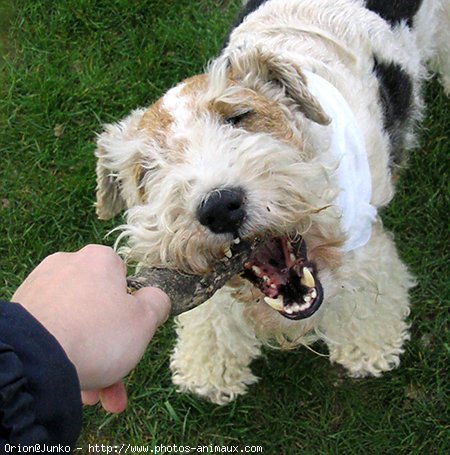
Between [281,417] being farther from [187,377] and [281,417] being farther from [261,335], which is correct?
[261,335]

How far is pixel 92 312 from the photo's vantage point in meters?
2.06

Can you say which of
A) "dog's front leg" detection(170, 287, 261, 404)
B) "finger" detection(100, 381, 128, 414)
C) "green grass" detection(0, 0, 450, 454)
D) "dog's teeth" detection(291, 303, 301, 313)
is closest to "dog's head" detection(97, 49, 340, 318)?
"dog's teeth" detection(291, 303, 301, 313)

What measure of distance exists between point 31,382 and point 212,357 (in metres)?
2.32

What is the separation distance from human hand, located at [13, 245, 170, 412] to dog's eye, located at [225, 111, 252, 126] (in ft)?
3.07

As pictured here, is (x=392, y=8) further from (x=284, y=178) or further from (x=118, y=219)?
(x=118, y=219)

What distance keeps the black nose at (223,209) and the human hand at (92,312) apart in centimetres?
40

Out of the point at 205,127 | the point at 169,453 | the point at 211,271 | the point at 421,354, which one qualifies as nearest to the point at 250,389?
the point at 169,453

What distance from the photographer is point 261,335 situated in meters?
3.14

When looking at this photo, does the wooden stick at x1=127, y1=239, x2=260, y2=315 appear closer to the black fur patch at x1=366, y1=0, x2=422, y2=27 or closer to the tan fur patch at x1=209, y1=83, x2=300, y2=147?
the tan fur patch at x1=209, y1=83, x2=300, y2=147

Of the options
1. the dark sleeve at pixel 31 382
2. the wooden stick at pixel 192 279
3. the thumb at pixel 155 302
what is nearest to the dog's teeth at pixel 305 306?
the wooden stick at pixel 192 279

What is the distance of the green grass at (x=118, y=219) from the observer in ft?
13.4

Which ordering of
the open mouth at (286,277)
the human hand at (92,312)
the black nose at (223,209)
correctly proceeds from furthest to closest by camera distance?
the open mouth at (286,277), the black nose at (223,209), the human hand at (92,312)

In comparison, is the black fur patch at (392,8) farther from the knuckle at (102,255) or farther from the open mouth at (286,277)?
the knuckle at (102,255)

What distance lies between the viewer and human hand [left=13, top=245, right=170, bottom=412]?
6.66 ft
